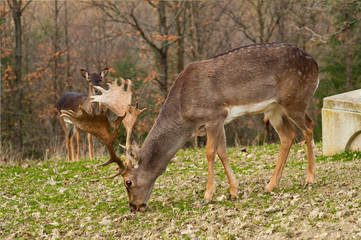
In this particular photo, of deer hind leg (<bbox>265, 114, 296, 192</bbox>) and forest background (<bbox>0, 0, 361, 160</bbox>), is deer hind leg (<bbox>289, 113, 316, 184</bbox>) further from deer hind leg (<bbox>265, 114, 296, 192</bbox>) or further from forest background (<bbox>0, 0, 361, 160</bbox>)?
forest background (<bbox>0, 0, 361, 160</bbox>)

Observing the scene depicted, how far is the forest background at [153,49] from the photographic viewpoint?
61.4 ft

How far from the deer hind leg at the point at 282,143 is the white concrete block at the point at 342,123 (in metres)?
1.77

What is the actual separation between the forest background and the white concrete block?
28.4ft

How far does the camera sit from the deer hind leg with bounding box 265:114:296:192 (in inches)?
255

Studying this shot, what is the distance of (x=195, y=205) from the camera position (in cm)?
616

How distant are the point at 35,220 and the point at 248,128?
17533 millimetres

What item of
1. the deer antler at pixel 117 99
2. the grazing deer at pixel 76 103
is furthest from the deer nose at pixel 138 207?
the grazing deer at pixel 76 103

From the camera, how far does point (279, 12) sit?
19594 millimetres

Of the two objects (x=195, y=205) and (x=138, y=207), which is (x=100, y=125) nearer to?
(x=138, y=207)

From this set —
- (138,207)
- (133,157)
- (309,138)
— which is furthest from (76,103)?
(309,138)

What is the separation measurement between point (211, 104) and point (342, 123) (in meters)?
3.15

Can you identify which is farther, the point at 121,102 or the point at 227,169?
the point at 121,102

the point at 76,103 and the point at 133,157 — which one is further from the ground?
the point at 76,103

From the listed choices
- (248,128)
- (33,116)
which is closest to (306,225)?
(248,128)
